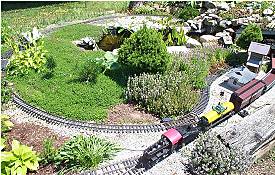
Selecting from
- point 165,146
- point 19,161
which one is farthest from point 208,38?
point 19,161

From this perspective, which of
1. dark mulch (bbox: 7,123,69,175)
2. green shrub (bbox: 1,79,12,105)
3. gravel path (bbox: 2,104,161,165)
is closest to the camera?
gravel path (bbox: 2,104,161,165)

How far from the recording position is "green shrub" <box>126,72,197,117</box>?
12555 mm

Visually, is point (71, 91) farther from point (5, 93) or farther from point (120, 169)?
point (120, 169)

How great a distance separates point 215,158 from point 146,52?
4556 millimetres

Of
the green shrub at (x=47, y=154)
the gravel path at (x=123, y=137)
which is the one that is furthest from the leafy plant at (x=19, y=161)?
the gravel path at (x=123, y=137)

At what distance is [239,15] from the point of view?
18.5m

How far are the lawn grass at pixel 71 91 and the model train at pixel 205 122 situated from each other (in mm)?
2354

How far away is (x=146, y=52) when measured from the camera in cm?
1320

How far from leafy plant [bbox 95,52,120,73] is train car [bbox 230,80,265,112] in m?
4.11

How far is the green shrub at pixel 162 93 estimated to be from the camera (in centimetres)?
1255

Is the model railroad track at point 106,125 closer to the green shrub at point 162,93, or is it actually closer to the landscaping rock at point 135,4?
the green shrub at point 162,93

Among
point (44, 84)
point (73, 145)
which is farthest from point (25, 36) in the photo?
point (73, 145)

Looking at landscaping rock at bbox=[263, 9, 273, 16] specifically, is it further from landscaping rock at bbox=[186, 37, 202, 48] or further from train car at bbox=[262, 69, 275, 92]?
train car at bbox=[262, 69, 275, 92]

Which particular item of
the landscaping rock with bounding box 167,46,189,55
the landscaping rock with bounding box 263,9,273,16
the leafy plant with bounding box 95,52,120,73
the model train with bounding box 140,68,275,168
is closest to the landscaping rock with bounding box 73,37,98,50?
the leafy plant with bounding box 95,52,120,73
